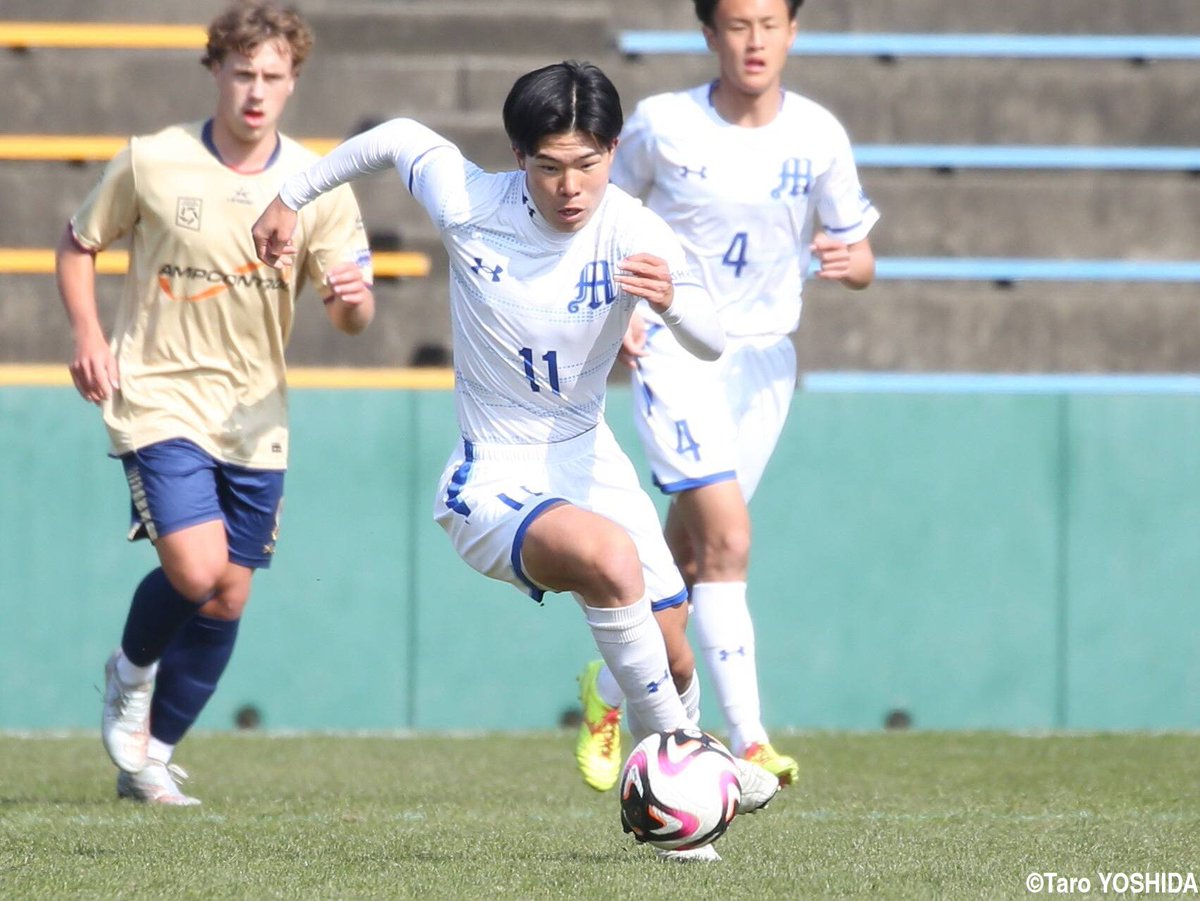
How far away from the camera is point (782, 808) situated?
19.7 feet

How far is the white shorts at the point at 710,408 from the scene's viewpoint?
19.4 feet

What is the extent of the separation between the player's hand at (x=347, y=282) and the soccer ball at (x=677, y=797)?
69.4 inches

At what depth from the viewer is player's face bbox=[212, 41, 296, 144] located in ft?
19.5

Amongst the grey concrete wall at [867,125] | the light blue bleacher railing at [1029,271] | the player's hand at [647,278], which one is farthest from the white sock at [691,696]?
the light blue bleacher railing at [1029,271]

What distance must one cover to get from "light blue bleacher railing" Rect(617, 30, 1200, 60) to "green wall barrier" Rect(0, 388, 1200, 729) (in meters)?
3.74

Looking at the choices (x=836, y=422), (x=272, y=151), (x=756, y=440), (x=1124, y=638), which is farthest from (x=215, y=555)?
(x=1124, y=638)

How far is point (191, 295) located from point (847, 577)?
4.09 meters

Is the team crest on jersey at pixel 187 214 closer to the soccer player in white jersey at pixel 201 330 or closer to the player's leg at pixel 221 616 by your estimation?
the soccer player in white jersey at pixel 201 330

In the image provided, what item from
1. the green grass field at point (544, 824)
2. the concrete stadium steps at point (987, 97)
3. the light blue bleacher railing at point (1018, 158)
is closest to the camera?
→ the green grass field at point (544, 824)

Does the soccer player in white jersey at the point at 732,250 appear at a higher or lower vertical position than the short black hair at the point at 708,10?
lower

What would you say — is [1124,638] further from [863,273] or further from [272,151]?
[272,151]

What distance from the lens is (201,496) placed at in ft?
19.6

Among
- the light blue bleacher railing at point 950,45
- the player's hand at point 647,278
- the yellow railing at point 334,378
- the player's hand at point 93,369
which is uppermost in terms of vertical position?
the light blue bleacher railing at point 950,45

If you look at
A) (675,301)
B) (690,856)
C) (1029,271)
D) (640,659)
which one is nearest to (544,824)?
(690,856)
